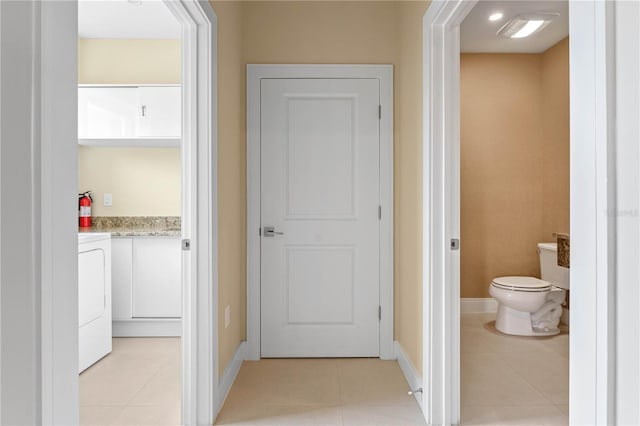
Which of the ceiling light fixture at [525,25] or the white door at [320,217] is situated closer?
the white door at [320,217]

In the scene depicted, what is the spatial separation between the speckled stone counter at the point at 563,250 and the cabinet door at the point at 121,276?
3.55m

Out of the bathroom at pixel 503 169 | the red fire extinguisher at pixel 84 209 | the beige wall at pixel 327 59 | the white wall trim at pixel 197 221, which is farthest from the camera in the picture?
the bathroom at pixel 503 169

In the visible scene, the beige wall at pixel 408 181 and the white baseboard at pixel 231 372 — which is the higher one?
the beige wall at pixel 408 181

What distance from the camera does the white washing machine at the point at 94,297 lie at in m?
2.80

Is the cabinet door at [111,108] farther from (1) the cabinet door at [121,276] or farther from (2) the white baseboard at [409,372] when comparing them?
(2) the white baseboard at [409,372]

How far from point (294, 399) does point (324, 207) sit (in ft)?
4.27

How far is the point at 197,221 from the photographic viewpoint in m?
2.06

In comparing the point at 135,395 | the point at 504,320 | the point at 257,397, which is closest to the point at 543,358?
the point at 504,320

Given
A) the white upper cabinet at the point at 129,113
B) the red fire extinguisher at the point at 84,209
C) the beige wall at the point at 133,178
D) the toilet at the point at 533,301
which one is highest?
the white upper cabinet at the point at 129,113

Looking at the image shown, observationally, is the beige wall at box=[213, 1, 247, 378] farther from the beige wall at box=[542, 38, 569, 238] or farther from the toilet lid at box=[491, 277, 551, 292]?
the beige wall at box=[542, 38, 569, 238]

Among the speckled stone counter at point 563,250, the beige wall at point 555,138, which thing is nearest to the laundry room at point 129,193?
the speckled stone counter at point 563,250

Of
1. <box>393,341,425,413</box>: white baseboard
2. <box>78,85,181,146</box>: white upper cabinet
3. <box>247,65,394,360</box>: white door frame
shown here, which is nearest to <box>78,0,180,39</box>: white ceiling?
<box>78,85,181,146</box>: white upper cabinet

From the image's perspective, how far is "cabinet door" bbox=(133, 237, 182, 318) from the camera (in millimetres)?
3459

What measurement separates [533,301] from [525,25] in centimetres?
224
